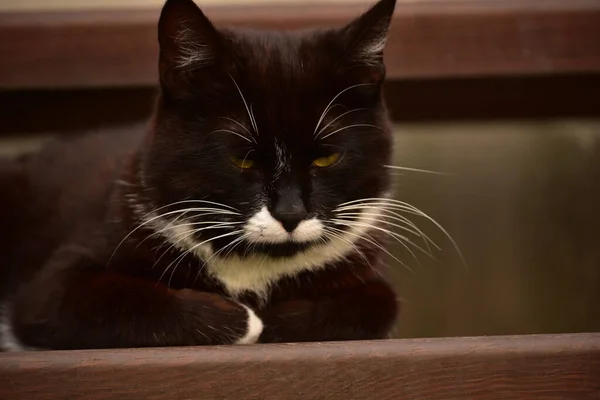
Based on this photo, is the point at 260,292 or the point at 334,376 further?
the point at 260,292

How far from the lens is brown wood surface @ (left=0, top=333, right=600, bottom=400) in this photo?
85cm

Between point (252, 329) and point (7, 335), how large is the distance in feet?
1.24

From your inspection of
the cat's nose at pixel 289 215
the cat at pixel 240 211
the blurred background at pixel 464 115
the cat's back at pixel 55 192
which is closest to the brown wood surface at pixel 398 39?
the blurred background at pixel 464 115

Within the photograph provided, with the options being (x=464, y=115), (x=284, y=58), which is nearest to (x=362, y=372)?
(x=284, y=58)

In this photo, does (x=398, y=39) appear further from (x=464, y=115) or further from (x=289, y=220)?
(x=289, y=220)

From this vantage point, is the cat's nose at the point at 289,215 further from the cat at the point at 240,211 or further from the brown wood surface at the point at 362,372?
the brown wood surface at the point at 362,372

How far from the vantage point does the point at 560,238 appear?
1.78 m

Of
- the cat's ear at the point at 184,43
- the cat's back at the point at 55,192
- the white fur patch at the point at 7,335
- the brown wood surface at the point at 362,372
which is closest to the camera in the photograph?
the brown wood surface at the point at 362,372

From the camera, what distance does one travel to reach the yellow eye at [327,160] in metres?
0.99

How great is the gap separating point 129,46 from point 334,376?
895 millimetres

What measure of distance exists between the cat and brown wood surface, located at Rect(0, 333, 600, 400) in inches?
4.0

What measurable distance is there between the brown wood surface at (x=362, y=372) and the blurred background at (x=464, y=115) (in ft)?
2.38

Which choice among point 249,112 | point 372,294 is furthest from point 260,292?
point 249,112

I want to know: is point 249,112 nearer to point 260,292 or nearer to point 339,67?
point 339,67
